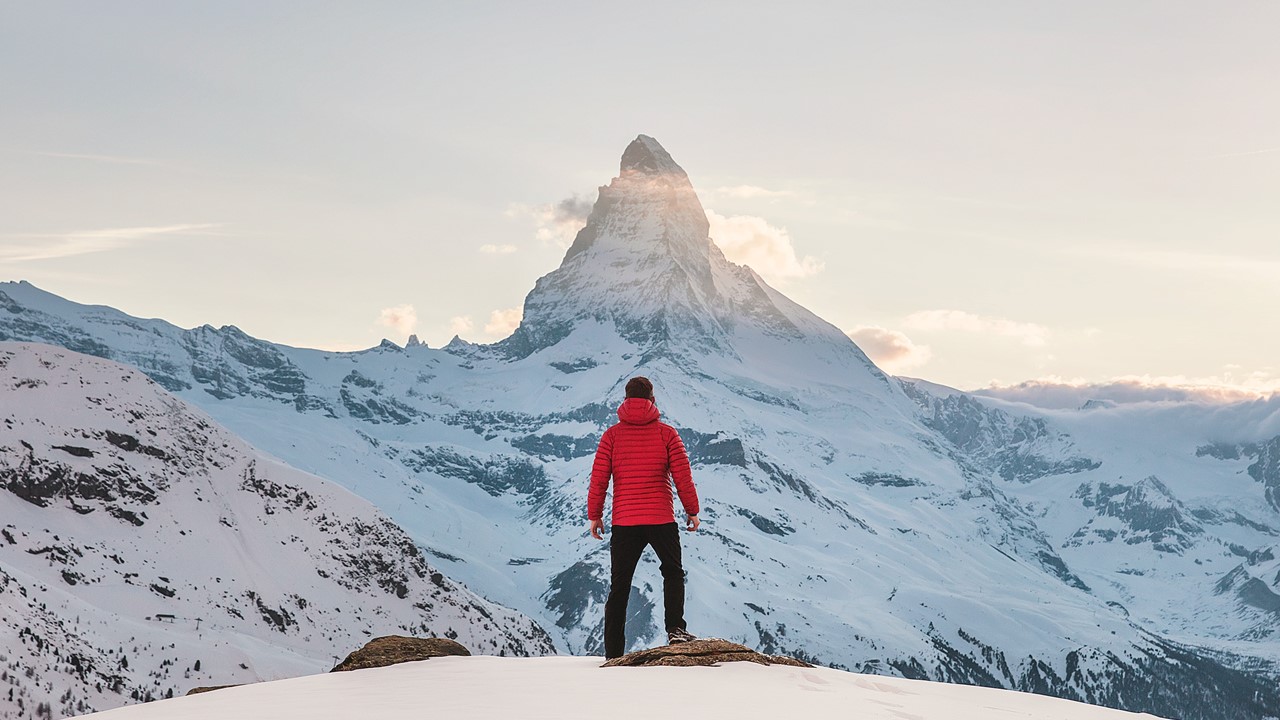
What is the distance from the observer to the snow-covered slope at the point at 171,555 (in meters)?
110

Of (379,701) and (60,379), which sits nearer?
(379,701)

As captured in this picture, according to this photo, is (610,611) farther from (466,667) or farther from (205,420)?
(205,420)

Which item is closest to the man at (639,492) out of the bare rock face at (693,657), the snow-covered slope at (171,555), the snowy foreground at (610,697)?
the bare rock face at (693,657)

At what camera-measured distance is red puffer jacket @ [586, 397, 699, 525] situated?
778 inches

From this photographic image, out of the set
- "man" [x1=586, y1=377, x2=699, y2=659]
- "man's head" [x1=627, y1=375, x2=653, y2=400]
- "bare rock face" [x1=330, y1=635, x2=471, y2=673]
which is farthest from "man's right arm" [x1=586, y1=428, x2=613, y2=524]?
"bare rock face" [x1=330, y1=635, x2=471, y2=673]

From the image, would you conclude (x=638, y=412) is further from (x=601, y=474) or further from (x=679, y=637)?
(x=679, y=637)

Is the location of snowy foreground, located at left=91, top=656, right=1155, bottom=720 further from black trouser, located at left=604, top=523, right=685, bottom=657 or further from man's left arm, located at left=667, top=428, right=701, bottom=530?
man's left arm, located at left=667, top=428, right=701, bottom=530

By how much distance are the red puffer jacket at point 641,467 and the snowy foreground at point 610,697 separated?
2513 mm

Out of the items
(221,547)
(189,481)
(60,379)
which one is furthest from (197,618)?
(60,379)

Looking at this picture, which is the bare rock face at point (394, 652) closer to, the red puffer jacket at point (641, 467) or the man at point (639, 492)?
the man at point (639, 492)

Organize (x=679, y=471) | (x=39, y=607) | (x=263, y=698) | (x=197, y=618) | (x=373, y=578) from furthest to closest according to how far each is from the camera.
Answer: (x=373, y=578)
(x=197, y=618)
(x=39, y=607)
(x=679, y=471)
(x=263, y=698)

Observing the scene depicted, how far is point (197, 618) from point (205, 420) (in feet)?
191

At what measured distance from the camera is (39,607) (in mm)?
101875

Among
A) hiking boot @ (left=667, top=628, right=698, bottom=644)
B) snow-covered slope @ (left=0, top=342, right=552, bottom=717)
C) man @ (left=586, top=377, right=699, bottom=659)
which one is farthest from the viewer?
snow-covered slope @ (left=0, top=342, right=552, bottom=717)
